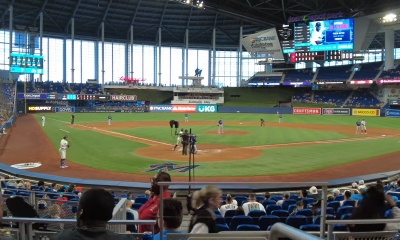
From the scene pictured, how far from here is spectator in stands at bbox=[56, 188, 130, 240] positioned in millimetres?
2982

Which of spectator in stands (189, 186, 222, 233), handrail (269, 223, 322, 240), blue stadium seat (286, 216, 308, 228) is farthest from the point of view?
blue stadium seat (286, 216, 308, 228)

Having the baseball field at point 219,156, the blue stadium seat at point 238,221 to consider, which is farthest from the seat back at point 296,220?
the baseball field at point 219,156

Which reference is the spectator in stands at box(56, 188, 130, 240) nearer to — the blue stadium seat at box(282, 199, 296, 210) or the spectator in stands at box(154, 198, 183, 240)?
the spectator in stands at box(154, 198, 183, 240)

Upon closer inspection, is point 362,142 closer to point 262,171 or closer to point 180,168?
point 262,171

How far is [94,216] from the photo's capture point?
3.12 metres

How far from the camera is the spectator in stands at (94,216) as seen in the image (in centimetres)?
298

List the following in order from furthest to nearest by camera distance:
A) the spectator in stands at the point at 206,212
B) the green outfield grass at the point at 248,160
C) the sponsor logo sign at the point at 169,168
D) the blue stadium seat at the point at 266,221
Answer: the green outfield grass at the point at 248,160, the sponsor logo sign at the point at 169,168, the blue stadium seat at the point at 266,221, the spectator in stands at the point at 206,212

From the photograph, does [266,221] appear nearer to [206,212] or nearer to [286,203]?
[286,203]

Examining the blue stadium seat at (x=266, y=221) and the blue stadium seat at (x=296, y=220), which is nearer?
the blue stadium seat at (x=296, y=220)

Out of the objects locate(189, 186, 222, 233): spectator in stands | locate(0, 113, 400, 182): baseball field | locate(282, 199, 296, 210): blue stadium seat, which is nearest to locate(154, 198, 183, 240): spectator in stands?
locate(189, 186, 222, 233): spectator in stands

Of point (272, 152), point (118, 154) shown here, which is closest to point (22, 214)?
point (118, 154)

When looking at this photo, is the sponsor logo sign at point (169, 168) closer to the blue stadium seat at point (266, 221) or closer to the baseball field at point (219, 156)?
the baseball field at point (219, 156)

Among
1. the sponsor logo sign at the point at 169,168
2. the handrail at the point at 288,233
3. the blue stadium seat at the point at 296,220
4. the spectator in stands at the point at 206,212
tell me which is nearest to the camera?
the handrail at the point at 288,233

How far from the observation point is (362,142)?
3269 centimetres
